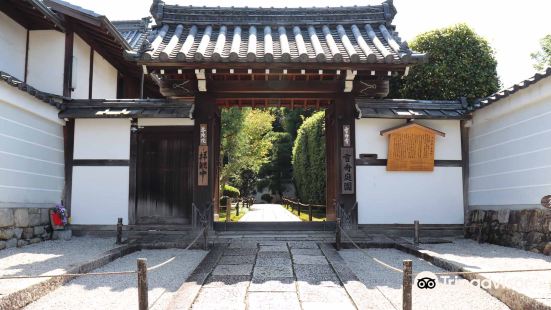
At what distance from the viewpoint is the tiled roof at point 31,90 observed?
8.18 m

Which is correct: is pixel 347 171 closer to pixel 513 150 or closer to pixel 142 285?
pixel 513 150

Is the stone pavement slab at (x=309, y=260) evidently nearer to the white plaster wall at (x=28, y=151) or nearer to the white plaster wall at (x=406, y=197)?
the white plaster wall at (x=406, y=197)

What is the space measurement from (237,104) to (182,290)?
6.50 meters

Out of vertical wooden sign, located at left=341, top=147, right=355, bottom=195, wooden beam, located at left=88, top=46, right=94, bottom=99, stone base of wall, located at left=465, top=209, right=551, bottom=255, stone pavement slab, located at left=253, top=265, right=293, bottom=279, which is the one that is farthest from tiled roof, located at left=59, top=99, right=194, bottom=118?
stone base of wall, located at left=465, top=209, right=551, bottom=255

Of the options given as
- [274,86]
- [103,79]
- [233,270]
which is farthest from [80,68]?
[233,270]

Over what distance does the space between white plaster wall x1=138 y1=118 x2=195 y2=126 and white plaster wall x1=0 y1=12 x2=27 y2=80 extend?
133 inches

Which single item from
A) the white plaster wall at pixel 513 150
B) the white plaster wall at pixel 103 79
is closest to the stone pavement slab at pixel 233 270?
the white plaster wall at pixel 513 150

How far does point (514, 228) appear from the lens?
8594 millimetres

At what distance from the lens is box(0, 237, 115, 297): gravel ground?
17.5 feet

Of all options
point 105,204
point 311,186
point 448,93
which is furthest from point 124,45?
point 311,186

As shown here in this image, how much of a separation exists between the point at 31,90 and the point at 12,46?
2.43 m

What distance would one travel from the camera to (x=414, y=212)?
9891 mm

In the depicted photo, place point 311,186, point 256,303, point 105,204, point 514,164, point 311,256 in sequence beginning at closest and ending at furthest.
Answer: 1. point 256,303
2. point 311,256
3. point 514,164
4. point 105,204
5. point 311,186

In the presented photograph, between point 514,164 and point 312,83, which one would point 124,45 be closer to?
point 312,83
